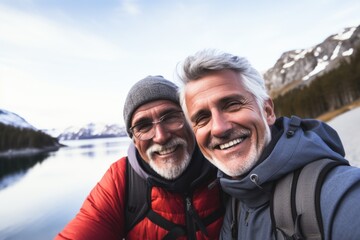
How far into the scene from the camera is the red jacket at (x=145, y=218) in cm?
260

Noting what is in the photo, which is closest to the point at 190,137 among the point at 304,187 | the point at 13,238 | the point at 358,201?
the point at 304,187

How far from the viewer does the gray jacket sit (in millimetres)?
1430

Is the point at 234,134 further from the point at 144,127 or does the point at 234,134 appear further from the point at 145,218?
the point at 145,218

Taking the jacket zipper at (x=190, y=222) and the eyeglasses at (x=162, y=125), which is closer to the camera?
the jacket zipper at (x=190, y=222)

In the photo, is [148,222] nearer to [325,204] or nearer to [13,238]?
[325,204]

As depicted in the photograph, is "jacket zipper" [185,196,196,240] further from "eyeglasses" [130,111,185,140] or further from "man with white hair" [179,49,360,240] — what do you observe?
"eyeglasses" [130,111,185,140]

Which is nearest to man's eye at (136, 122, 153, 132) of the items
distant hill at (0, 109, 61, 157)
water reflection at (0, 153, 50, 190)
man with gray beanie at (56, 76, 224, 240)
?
man with gray beanie at (56, 76, 224, 240)

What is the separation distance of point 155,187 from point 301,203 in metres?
1.71

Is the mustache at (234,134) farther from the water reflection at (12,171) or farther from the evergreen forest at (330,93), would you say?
the evergreen forest at (330,93)

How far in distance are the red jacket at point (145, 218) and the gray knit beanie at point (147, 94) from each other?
0.76 m

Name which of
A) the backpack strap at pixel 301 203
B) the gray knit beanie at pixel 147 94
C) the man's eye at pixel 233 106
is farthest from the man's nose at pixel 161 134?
the backpack strap at pixel 301 203

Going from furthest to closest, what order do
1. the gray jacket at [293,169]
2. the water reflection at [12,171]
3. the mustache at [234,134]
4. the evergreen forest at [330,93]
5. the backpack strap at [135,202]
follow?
1. the evergreen forest at [330,93]
2. the water reflection at [12,171]
3. the backpack strap at [135,202]
4. the mustache at [234,134]
5. the gray jacket at [293,169]

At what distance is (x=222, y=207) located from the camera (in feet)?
9.37

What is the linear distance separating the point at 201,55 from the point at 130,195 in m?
1.83
